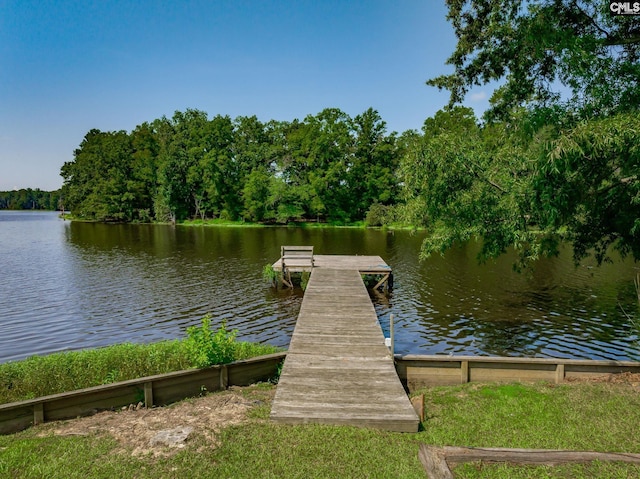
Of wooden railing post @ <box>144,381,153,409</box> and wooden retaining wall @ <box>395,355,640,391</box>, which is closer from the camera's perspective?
wooden railing post @ <box>144,381,153,409</box>

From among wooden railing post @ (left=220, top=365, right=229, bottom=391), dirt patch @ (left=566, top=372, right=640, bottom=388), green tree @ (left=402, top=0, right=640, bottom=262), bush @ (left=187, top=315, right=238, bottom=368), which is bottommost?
dirt patch @ (left=566, top=372, right=640, bottom=388)

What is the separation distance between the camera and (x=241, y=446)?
255 inches

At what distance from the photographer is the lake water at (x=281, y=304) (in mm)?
15719

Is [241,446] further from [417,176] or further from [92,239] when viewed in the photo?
[92,239]

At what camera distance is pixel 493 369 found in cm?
1023

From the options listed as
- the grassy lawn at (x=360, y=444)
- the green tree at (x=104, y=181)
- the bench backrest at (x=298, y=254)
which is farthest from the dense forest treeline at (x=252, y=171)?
the grassy lawn at (x=360, y=444)

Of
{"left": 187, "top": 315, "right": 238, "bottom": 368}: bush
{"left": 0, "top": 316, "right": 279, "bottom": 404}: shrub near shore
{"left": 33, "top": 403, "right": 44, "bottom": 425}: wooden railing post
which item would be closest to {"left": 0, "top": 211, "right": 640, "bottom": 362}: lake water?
{"left": 0, "top": 316, "right": 279, "bottom": 404}: shrub near shore

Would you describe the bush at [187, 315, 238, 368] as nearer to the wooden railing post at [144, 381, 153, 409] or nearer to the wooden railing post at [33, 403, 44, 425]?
the wooden railing post at [144, 381, 153, 409]

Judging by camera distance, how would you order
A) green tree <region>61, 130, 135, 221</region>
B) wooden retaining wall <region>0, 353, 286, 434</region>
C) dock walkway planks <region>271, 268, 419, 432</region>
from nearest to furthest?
1. dock walkway planks <region>271, 268, 419, 432</region>
2. wooden retaining wall <region>0, 353, 286, 434</region>
3. green tree <region>61, 130, 135, 221</region>

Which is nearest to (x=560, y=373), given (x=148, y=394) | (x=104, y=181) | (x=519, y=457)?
(x=519, y=457)

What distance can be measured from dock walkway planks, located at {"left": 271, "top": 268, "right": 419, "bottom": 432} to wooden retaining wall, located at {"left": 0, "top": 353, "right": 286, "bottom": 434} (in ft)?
3.53

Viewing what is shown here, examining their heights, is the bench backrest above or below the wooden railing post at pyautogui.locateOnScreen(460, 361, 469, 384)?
above

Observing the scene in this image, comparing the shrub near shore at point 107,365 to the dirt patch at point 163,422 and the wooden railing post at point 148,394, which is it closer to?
the wooden railing post at point 148,394

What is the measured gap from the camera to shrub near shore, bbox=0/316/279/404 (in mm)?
9695
